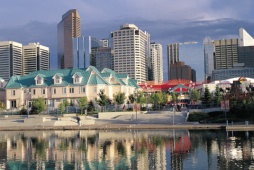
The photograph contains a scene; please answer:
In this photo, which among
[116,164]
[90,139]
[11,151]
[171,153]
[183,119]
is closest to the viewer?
[116,164]

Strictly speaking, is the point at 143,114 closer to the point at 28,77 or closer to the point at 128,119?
the point at 128,119

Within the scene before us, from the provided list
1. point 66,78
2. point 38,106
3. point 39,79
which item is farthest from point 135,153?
point 39,79

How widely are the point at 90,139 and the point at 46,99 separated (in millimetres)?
42063

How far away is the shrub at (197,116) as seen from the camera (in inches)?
2516

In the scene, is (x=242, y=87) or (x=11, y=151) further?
(x=242, y=87)

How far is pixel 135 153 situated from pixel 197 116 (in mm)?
31486

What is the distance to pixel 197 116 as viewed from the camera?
6456 centimetres

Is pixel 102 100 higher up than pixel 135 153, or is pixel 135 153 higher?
pixel 102 100

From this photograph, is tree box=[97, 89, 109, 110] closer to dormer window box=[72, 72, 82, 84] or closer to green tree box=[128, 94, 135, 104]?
dormer window box=[72, 72, 82, 84]

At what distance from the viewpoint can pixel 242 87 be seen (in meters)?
90.1

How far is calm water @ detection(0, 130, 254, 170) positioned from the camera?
2952cm

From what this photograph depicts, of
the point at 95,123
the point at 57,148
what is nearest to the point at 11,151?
the point at 57,148

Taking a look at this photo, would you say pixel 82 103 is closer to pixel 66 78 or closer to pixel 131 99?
pixel 66 78

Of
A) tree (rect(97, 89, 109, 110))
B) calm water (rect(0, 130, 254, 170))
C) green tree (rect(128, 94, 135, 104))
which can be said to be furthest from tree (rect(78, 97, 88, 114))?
calm water (rect(0, 130, 254, 170))
